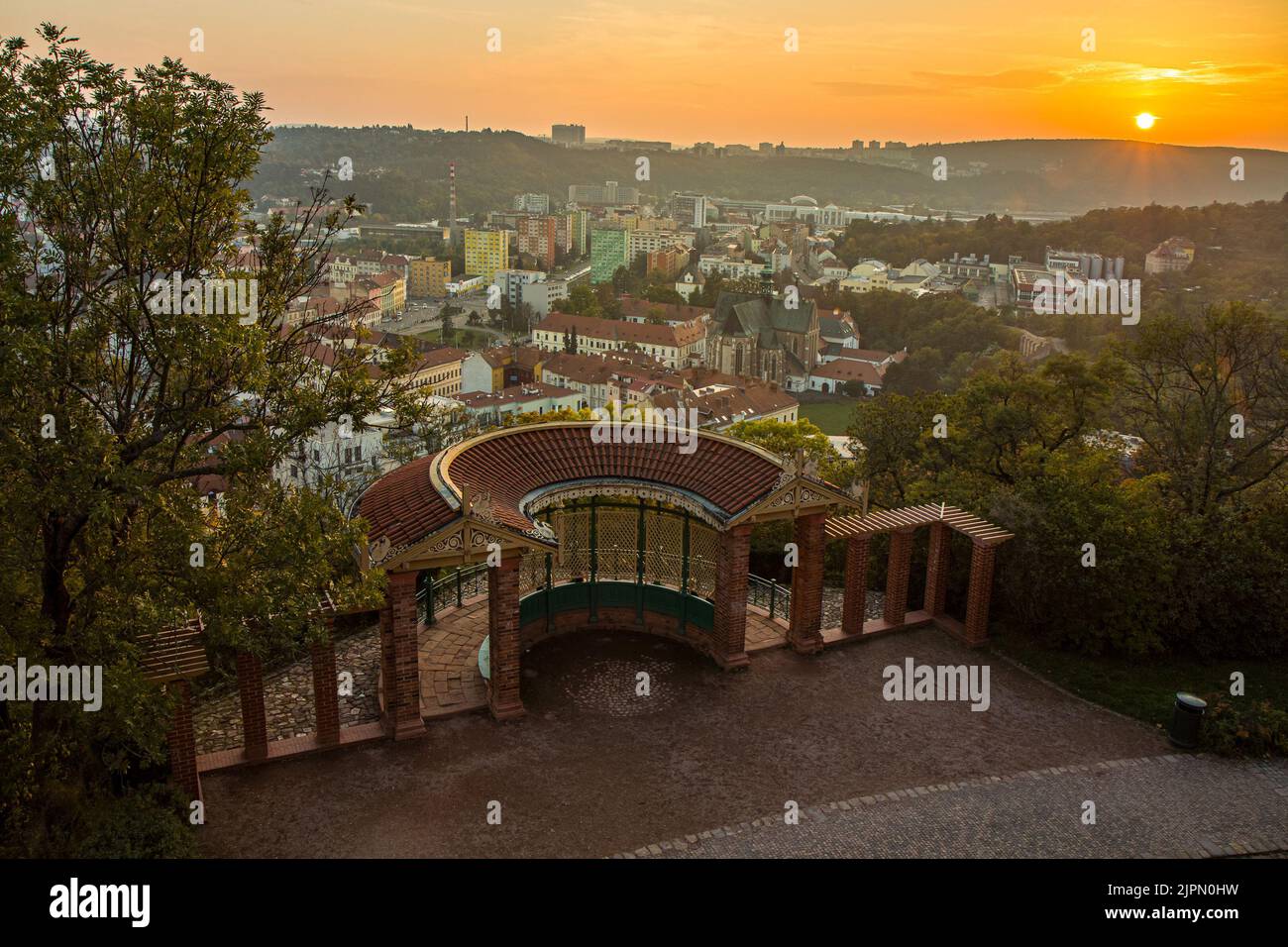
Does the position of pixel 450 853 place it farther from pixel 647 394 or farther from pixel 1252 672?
pixel 647 394

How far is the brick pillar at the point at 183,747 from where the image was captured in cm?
1399

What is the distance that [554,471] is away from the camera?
19094 mm

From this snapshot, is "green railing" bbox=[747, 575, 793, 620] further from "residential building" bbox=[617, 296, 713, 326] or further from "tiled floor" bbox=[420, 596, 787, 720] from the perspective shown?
"residential building" bbox=[617, 296, 713, 326]

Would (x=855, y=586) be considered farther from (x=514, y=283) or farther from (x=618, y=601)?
(x=514, y=283)

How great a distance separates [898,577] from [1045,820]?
6.87m

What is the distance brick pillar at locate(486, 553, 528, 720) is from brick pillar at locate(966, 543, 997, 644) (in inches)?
356

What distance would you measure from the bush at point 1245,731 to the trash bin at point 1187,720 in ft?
0.74

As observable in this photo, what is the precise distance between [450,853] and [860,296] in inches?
5721

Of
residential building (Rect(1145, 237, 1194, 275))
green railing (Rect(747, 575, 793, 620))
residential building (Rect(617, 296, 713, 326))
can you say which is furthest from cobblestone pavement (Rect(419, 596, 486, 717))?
residential building (Rect(1145, 237, 1194, 275))

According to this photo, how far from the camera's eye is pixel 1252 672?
1917 cm

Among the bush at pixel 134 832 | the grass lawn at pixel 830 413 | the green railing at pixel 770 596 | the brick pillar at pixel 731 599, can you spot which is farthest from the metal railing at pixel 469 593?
the grass lawn at pixel 830 413

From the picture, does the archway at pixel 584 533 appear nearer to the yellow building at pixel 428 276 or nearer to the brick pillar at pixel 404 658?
the brick pillar at pixel 404 658

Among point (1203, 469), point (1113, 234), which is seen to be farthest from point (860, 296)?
point (1203, 469)

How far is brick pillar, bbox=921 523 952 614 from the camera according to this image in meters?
20.9
